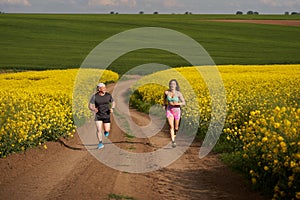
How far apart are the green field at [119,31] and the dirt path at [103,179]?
37058 mm

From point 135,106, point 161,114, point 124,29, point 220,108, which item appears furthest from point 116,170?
point 124,29

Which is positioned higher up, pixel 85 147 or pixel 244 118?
pixel 244 118

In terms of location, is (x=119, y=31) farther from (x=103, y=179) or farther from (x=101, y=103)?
(x=103, y=179)

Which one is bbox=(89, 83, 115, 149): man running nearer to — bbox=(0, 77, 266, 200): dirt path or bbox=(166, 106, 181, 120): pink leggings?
bbox=(0, 77, 266, 200): dirt path

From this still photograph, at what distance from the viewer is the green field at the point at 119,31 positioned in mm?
54844

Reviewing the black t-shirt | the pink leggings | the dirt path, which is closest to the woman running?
the pink leggings

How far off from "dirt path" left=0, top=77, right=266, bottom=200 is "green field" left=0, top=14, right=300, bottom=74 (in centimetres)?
3706

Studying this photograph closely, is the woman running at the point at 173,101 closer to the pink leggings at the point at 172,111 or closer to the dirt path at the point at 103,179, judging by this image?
the pink leggings at the point at 172,111

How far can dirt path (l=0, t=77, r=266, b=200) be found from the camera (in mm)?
7891

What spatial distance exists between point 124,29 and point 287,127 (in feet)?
270

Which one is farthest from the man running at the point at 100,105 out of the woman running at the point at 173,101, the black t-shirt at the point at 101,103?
the woman running at the point at 173,101

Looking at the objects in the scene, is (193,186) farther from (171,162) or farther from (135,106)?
(135,106)

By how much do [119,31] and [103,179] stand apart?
78751 mm

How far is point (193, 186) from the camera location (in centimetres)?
847
